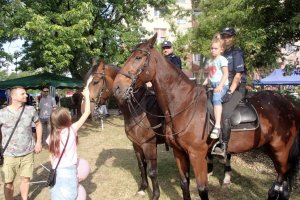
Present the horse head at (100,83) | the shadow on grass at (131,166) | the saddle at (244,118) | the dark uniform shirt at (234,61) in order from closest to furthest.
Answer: the saddle at (244,118), the dark uniform shirt at (234,61), the horse head at (100,83), the shadow on grass at (131,166)

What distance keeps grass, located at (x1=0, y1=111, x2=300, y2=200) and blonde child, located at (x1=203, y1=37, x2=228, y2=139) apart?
6.59ft

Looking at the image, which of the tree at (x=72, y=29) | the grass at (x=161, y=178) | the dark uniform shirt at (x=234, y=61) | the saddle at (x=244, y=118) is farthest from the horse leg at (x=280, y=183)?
the tree at (x=72, y=29)

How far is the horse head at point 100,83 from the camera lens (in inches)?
232

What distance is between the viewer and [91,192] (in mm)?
6316

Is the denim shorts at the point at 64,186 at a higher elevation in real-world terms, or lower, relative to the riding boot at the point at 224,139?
lower

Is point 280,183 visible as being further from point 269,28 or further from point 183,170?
point 269,28

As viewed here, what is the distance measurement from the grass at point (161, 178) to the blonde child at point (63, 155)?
2228 mm

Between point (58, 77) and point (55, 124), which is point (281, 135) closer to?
point (55, 124)

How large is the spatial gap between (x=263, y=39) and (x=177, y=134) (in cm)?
450

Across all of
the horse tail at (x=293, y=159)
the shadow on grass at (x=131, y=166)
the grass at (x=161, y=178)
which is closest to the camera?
the horse tail at (x=293, y=159)

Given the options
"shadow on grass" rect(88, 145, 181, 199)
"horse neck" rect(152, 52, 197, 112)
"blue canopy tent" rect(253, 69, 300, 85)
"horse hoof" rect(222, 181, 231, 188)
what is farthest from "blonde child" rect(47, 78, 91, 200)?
"blue canopy tent" rect(253, 69, 300, 85)

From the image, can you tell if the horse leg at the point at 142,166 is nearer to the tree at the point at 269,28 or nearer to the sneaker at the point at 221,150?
the sneaker at the point at 221,150

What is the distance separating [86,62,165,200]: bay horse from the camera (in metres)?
5.70

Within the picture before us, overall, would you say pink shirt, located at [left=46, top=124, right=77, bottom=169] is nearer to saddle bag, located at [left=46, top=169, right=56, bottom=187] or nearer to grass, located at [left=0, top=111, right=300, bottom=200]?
saddle bag, located at [left=46, top=169, right=56, bottom=187]
